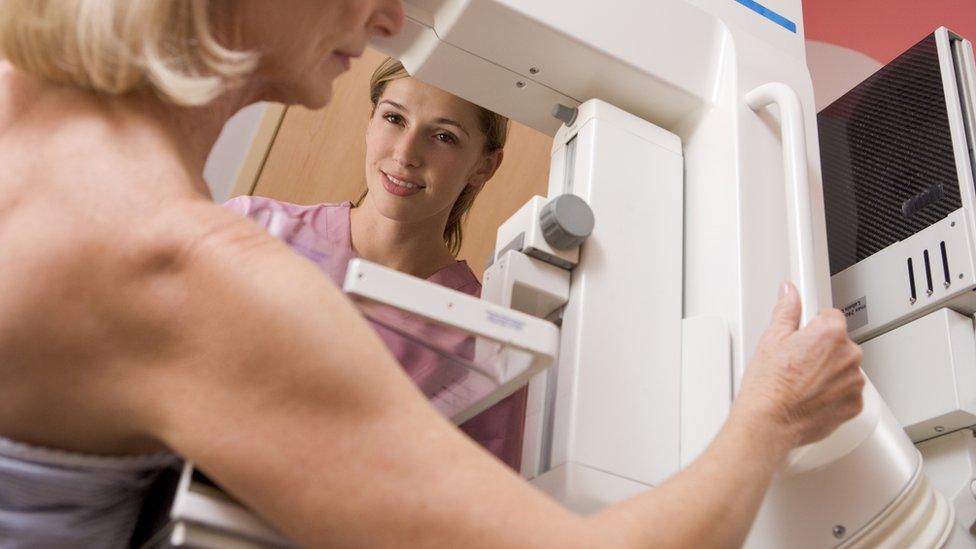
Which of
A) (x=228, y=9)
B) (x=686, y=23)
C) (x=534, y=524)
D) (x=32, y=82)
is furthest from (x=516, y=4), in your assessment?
(x=534, y=524)

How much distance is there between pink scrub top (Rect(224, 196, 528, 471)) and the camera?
37.4 inches

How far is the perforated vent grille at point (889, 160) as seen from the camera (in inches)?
53.1

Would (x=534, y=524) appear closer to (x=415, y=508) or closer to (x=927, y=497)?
(x=415, y=508)

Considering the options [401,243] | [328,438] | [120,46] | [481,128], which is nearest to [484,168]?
[481,128]

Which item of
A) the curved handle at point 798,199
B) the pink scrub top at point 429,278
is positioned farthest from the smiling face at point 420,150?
the curved handle at point 798,199

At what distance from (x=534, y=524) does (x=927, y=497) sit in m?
0.65

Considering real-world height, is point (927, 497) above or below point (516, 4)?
below

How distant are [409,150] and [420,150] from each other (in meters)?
0.02

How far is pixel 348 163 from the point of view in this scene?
2260 millimetres

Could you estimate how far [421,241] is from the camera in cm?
158

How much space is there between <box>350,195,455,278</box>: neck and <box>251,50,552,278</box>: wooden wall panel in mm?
565

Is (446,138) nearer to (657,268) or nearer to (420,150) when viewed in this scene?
(420,150)

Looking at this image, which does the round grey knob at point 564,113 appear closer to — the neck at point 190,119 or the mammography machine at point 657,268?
the mammography machine at point 657,268

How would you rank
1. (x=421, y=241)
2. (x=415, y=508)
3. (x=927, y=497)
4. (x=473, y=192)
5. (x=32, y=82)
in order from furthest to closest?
(x=473, y=192) < (x=421, y=241) < (x=927, y=497) < (x=32, y=82) < (x=415, y=508)
